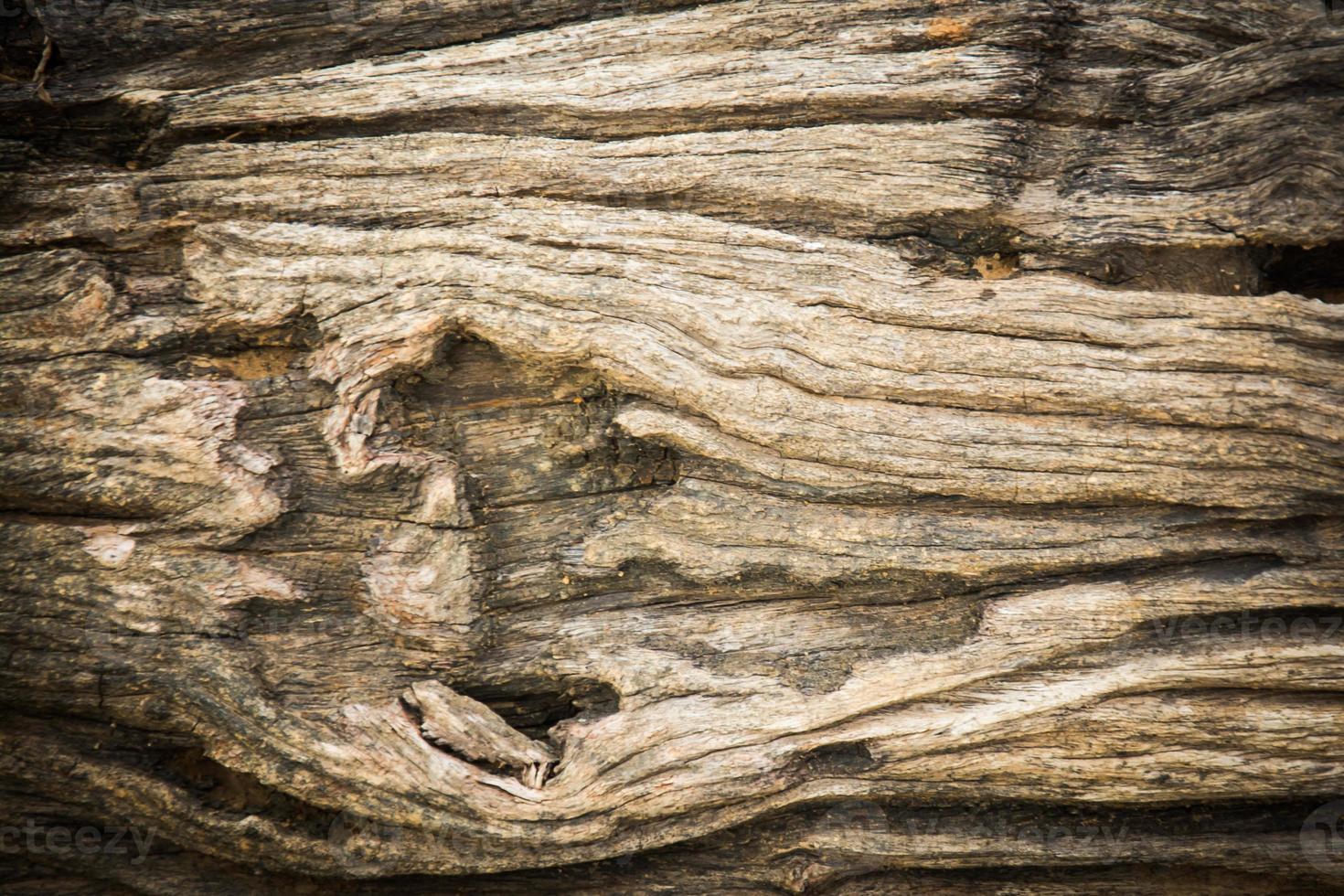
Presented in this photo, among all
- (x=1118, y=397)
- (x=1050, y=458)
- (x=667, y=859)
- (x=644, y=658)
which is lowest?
(x=667, y=859)

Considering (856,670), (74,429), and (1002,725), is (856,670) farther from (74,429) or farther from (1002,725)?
(74,429)

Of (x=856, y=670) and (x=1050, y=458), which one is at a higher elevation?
(x=1050, y=458)

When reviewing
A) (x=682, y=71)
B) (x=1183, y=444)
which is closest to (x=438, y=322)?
(x=682, y=71)

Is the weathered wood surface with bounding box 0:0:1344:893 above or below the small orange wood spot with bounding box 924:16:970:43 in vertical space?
below

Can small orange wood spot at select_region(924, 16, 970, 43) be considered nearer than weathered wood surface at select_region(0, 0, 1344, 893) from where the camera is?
No

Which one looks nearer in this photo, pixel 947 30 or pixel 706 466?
pixel 706 466

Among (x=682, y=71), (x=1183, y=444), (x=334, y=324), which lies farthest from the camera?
(x=682, y=71)

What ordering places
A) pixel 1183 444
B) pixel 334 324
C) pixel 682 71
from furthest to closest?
pixel 682 71
pixel 334 324
pixel 1183 444

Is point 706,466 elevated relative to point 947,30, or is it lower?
lower
